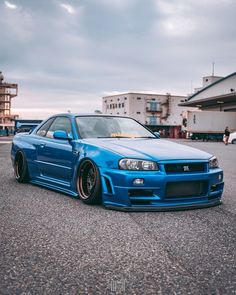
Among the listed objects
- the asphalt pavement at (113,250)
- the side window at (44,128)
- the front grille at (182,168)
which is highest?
the side window at (44,128)

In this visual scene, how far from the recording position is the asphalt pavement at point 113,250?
2518mm

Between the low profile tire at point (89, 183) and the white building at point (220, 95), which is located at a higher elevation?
the white building at point (220, 95)

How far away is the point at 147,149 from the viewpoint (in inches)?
200

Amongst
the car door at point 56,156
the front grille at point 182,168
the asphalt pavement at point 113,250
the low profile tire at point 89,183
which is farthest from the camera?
the car door at point 56,156

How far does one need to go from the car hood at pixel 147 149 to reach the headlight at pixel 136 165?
65mm

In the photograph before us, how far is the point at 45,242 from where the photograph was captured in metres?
3.47

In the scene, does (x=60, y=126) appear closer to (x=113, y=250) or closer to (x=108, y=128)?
(x=108, y=128)

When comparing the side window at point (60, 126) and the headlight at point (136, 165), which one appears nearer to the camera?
the headlight at point (136, 165)

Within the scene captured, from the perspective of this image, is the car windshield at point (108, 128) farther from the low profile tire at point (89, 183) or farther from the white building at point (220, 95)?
the white building at point (220, 95)

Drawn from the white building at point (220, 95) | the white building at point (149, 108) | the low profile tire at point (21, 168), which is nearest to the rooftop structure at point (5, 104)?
the white building at point (149, 108)

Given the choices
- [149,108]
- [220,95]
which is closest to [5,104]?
[149,108]

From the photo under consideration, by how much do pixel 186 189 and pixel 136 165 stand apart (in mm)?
673

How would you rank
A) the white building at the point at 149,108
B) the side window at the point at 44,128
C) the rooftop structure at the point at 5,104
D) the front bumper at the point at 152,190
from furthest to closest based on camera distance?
the rooftop structure at the point at 5,104 < the white building at the point at 149,108 < the side window at the point at 44,128 < the front bumper at the point at 152,190

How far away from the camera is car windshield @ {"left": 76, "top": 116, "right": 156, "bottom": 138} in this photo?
5.95 metres
